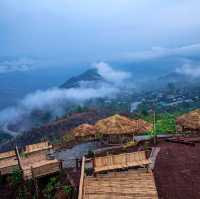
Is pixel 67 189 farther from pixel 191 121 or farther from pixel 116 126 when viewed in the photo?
pixel 191 121

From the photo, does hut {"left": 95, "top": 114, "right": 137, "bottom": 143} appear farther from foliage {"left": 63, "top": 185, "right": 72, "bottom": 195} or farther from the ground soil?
foliage {"left": 63, "top": 185, "right": 72, "bottom": 195}

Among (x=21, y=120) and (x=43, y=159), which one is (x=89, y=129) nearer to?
(x=43, y=159)

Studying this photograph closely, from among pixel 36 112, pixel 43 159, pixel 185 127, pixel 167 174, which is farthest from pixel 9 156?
pixel 36 112

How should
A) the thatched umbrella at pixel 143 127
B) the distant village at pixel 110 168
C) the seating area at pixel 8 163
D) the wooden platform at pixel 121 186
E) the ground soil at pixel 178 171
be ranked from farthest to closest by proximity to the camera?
1. the thatched umbrella at pixel 143 127
2. the seating area at pixel 8 163
3. the ground soil at pixel 178 171
4. the distant village at pixel 110 168
5. the wooden platform at pixel 121 186

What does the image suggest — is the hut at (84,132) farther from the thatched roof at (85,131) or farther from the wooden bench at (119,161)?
the wooden bench at (119,161)

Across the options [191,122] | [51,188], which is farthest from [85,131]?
[51,188]

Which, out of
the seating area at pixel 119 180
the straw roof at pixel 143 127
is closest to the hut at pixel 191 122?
the straw roof at pixel 143 127

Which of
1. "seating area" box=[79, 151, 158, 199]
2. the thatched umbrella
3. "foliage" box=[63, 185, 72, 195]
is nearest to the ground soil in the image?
"seating area" box=[79, 151, 158, 199]
